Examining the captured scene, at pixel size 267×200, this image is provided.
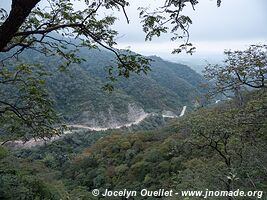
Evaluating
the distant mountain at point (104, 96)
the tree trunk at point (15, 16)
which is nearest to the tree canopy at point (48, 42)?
the tree trunk at point (15, 16)

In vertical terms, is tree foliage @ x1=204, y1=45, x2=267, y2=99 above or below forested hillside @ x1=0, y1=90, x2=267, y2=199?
above

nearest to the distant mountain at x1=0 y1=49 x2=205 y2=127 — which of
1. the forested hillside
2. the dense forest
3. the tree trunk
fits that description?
the forested hillside

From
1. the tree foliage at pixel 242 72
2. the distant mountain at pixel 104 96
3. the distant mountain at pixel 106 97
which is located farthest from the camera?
the distant mountain at pixel 106 97

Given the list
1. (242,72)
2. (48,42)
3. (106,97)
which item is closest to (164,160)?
(242,72)

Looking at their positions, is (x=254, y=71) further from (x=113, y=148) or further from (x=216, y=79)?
(x=113, y=148)

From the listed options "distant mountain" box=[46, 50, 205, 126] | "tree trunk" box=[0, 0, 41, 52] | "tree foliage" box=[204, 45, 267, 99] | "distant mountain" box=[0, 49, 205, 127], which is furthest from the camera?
"distant mountain" box=[46, 50, 205, 126]

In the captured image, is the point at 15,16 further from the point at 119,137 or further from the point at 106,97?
the point at 106,97

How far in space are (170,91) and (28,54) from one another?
3232 centimetres

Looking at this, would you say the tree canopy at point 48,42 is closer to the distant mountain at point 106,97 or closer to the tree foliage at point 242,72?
the tree foliage at point 242,72

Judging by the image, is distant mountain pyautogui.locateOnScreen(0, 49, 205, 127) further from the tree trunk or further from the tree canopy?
the tree trunk

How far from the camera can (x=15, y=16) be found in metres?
2.19

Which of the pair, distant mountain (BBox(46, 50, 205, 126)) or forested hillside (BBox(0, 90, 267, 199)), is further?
distant mountain (BBox(46, 50, 205, 126))

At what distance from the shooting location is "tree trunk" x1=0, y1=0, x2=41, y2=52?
2143 mm

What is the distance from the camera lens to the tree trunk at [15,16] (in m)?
2.14
